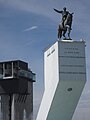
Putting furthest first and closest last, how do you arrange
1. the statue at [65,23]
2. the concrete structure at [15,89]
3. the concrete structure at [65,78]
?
the concrete structure at [15,89]
the statue at [65,23]
the concrete structure at [65,78]

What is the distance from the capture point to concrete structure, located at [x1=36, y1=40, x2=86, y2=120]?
4059 cm

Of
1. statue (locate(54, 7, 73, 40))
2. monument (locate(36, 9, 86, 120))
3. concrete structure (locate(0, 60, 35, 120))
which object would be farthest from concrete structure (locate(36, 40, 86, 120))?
concrete structure (locate(0, 60, 35, 120))

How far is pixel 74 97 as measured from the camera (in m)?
41.8

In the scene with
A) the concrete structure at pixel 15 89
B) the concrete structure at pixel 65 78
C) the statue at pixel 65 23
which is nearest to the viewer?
the concrete structure at pixel 65 78

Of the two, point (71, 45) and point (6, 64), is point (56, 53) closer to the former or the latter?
point (71, 45)

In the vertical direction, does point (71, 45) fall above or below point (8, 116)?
above

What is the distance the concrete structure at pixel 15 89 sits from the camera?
9156 centimetres

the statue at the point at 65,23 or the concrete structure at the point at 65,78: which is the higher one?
the statue at the point at 65,23

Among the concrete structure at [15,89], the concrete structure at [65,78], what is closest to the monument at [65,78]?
the concrete structure at [65,78]

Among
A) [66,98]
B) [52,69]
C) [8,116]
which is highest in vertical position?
[52,69]

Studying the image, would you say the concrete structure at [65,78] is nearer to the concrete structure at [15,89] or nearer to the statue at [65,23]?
the statue at [65,23]

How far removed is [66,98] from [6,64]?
173 feet

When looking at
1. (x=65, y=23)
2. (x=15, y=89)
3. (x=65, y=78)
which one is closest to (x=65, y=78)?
(x=65, y=78)

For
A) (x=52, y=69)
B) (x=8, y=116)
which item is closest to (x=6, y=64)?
(x=8, y=116)
